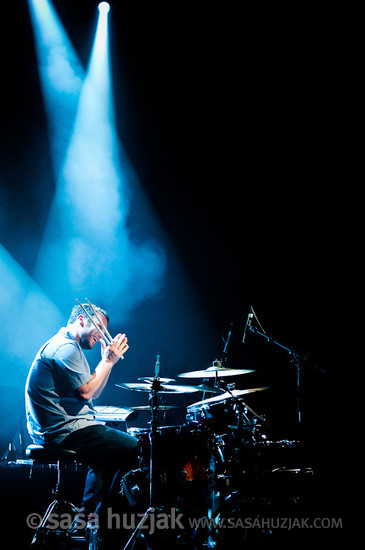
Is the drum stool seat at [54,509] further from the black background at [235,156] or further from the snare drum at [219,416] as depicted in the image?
the black background at [235,156]

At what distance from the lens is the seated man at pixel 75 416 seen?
106 inches

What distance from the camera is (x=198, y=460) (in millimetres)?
3311

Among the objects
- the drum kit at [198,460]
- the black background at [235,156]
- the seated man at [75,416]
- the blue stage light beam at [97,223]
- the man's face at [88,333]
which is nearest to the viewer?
the seated man at [75,416]

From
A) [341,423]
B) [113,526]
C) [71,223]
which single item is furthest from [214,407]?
[71,223]

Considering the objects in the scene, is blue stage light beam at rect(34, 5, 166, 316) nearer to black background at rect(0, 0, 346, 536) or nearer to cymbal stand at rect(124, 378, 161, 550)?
black background at rect(0, 0, 346, 536)

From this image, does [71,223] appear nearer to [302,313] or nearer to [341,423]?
[302,313]

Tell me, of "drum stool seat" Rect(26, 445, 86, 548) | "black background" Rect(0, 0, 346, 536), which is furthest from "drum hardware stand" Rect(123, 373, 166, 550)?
"black background" Rect(0, 0, 346, 536)

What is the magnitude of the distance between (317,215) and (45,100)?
4164 millimetres

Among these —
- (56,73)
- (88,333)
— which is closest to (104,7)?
(56,73)

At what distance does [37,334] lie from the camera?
232 inches

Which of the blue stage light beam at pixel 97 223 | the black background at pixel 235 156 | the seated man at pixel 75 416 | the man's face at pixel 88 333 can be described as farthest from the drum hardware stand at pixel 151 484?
the blue stage light beam at pixel 97 223

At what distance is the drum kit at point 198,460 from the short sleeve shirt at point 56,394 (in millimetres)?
363

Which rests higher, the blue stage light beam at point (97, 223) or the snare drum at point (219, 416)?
the blue stage light beam at point (97, 223)

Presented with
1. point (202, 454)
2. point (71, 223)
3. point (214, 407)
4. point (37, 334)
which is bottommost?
point (202, 454)
